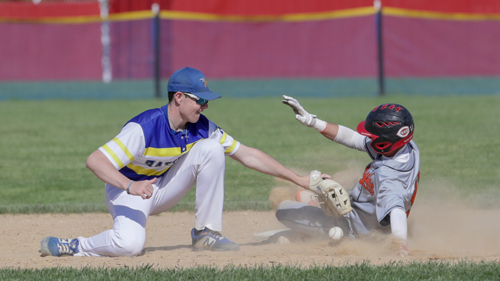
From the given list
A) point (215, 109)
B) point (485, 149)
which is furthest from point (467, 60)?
point (485, 149)

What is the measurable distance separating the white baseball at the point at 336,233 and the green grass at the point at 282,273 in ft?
2.37

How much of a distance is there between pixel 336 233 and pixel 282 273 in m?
1.05

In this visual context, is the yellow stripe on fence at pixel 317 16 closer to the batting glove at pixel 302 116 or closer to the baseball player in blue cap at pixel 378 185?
the batting glove at pixel 302 116

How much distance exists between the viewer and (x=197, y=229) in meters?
5.26

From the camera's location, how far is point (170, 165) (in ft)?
17.2

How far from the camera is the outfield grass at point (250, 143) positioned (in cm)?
763

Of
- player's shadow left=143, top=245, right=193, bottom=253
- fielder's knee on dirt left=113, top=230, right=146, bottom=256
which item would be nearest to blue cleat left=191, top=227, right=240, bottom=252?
player's shadow left=143, top=245, right=193, bottom=253

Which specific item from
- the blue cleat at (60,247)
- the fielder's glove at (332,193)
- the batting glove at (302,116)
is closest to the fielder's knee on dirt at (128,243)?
the blue cleat at (60,247)

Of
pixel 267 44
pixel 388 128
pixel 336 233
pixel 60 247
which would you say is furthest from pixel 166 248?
pixel 267 44

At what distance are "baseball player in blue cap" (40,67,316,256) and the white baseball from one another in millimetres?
447

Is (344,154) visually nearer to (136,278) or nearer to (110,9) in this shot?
(136,278)

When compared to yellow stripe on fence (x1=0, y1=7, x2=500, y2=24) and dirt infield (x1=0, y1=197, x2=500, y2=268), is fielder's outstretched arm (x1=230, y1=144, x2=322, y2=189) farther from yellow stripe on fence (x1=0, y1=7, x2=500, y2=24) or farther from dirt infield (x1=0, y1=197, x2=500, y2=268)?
yellow stripe on fence (x1=0, y1=7, x2=500, y2=24)

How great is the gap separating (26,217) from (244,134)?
17.2ft

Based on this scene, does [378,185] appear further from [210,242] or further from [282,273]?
[210,242]
